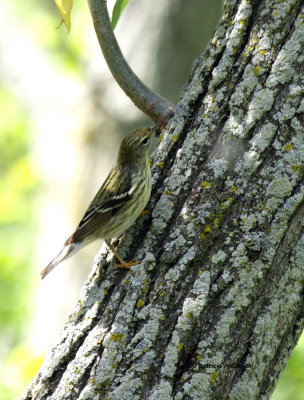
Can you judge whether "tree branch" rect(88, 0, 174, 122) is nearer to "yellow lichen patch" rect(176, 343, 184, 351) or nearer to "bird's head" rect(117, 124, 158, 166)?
"bird's head" rect(117, 124, 158, 166)

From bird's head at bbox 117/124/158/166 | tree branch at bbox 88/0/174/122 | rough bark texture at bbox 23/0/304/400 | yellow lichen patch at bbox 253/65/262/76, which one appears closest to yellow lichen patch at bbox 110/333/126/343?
rough bark texture at bbox 23/0/304/400

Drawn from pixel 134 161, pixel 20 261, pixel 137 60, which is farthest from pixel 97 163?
pixel 134 161

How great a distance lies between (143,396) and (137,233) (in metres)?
0.98

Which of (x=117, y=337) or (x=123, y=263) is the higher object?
(x=123, y=263)

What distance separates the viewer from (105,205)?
14.5 feet

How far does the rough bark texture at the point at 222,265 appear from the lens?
113 inches

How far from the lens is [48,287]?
7.53 meters

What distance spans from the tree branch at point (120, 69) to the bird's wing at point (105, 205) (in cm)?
73

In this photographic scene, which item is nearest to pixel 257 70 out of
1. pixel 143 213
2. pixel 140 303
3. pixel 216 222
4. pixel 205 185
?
pixel 205 185

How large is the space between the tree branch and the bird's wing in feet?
2.39

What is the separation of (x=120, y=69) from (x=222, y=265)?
4.82 ft

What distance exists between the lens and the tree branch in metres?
3.47

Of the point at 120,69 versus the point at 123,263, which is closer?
the point at 123,263

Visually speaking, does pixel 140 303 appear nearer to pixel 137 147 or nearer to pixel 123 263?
pixel 123 263
